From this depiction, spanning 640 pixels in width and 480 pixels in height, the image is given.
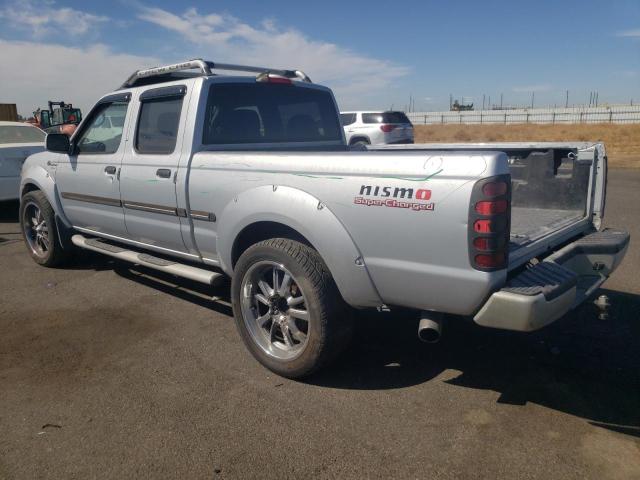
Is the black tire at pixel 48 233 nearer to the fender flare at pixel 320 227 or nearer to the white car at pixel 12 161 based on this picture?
Result: the white car at pixel 12 161

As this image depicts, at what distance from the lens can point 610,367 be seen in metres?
3.56

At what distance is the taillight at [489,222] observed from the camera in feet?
8.38

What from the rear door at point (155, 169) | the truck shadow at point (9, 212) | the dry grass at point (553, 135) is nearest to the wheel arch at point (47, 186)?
the rear door at point (155, 169)

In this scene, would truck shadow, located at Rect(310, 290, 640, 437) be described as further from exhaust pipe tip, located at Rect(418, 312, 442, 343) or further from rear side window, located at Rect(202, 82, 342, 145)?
rear side window, located at Rect(202, 82, 342, 145)

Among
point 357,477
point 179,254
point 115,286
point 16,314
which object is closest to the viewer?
point 357,477

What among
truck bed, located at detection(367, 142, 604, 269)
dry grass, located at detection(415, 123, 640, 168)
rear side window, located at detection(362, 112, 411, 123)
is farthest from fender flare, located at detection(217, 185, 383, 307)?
dry grass, located at detection(415, 123, 640, 168)

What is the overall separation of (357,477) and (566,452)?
3.47 feet

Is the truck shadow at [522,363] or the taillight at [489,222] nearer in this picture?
the taillight at [489,222]

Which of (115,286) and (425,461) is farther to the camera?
(115,286)

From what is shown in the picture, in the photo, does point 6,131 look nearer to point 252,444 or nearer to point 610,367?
point 252,444

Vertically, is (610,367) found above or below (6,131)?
below

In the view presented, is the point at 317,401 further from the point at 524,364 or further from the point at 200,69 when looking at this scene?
the point at 200,69

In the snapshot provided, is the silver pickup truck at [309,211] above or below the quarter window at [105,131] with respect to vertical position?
below

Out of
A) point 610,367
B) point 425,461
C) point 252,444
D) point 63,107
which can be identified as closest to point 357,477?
point 425,461
